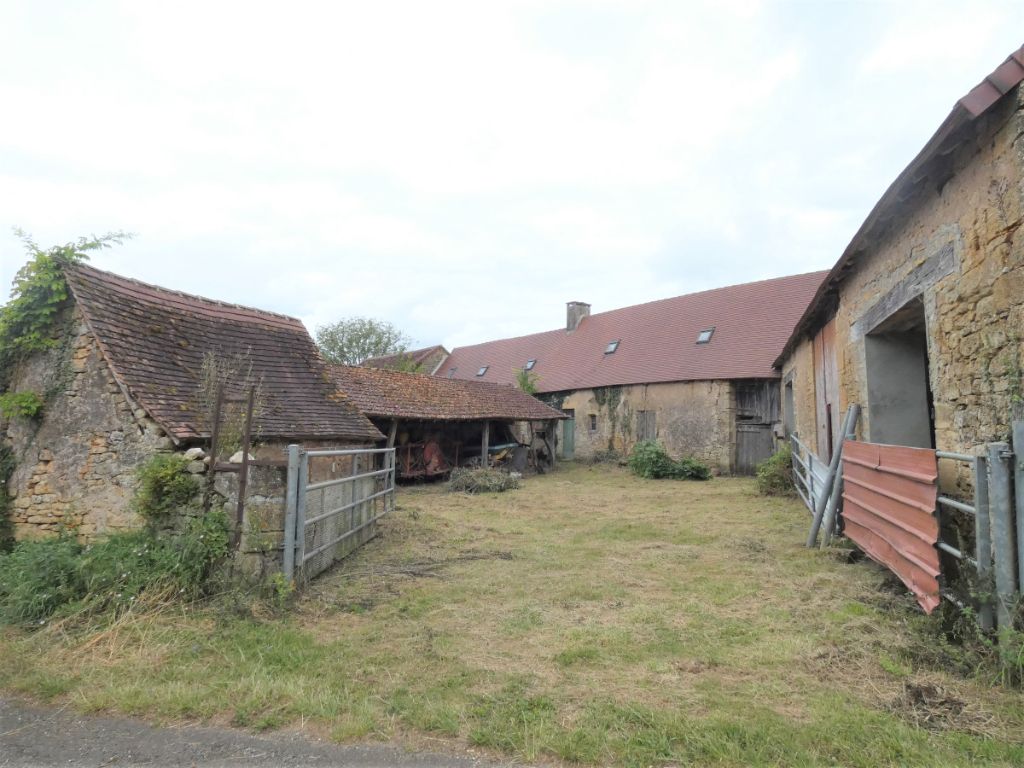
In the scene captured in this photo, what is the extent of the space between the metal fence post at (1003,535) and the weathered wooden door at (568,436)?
20698mm

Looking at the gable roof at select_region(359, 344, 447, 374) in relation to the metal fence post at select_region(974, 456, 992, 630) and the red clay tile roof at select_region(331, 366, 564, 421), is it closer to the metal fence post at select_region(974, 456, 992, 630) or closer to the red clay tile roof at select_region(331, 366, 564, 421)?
the red clay tile roof at select_region(331, 366, 564, 421)

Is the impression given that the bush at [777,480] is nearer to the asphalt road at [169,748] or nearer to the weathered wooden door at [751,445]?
the weathered wooden door at [751,445]

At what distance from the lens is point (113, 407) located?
21.2 feet

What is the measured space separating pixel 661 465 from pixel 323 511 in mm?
13902

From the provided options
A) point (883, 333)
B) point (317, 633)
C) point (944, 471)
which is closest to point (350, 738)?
point (317, 633)

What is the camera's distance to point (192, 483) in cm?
583

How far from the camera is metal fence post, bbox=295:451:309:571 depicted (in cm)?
594

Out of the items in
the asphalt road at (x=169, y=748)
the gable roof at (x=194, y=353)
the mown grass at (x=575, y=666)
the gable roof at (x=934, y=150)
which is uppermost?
the gable roof at (x=934, y=150)

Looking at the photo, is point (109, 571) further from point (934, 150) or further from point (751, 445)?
point (751, 445)

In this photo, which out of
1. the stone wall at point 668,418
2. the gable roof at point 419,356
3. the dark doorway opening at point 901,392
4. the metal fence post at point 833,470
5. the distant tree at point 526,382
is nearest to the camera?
the dark doorway opening at point 901,392

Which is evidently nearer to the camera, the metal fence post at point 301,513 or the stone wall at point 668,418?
the metal fence post at point 301,513

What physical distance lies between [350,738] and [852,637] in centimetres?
355

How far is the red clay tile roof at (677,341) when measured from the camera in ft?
66.0

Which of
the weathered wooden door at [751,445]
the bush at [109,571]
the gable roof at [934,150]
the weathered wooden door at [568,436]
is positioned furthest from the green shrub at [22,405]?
the weathered wooden door at [568,436]
